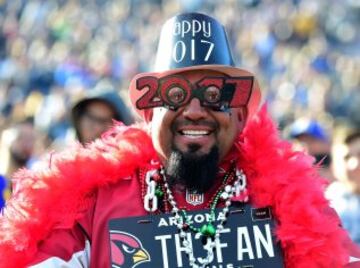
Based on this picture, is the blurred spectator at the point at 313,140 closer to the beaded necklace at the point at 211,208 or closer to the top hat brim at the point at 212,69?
the top hat brim at the point at 212,69

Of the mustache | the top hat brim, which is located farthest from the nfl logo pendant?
the top hat brim

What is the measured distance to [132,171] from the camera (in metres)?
4.11

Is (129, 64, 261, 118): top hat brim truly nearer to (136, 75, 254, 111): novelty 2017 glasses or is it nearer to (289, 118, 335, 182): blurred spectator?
(136, 75, 254, 111): novelty 2017 glasses

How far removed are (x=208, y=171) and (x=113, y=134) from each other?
596 millimetres

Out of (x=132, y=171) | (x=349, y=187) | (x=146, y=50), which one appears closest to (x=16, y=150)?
(x=349, y=187)

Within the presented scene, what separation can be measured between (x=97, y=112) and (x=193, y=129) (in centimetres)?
270

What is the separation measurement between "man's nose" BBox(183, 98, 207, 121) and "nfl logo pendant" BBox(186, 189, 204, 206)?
1.02 ft

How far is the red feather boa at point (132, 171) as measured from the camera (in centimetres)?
381

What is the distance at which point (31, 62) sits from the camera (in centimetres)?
1783

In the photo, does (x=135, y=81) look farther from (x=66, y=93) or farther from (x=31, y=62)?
(x=31, y=62)

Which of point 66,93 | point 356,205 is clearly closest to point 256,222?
point 356,205

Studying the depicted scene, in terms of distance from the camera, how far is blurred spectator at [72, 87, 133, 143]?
6.45 m

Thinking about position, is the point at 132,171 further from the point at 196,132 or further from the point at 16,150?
the point at 16,150

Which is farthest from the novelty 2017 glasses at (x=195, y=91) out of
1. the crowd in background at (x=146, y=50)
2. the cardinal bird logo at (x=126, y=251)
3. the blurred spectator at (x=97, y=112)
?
the crowd in background at (x=146, y=50)
